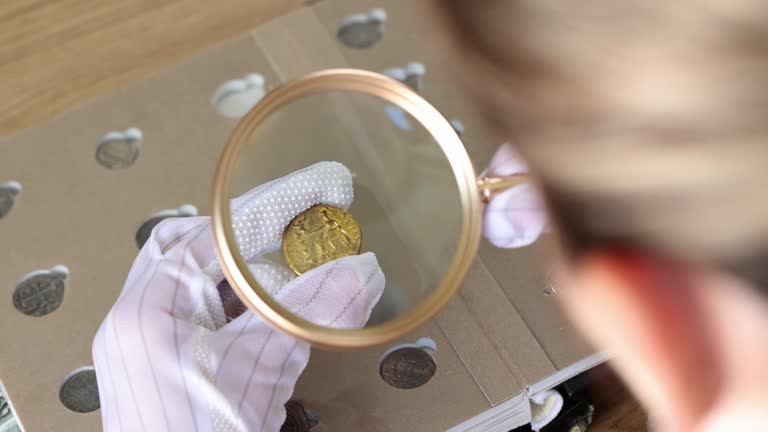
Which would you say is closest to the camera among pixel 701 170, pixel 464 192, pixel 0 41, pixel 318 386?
pixel 701 170

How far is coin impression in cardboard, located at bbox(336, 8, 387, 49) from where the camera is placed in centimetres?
57

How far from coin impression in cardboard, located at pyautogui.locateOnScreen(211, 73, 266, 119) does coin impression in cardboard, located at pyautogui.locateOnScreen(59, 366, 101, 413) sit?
194mm

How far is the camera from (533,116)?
0.63 feet

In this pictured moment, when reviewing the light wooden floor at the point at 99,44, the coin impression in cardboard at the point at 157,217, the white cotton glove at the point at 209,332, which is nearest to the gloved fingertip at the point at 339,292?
the white cotton glove at the point at 209,332

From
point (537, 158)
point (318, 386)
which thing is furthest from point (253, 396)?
point (537, 158)

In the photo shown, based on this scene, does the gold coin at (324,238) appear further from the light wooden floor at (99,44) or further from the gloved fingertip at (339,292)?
the light wooden floor at (99,44)

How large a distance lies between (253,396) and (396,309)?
113 mm

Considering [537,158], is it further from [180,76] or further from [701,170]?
[180,76]

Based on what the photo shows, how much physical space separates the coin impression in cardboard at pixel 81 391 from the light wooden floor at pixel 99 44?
191 millimetres

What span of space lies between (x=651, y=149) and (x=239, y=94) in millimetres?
416

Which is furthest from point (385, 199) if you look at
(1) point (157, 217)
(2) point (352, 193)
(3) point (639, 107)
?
(3) point (639, 107)

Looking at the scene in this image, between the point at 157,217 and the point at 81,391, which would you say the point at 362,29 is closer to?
the point at 157,217

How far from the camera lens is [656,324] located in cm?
22

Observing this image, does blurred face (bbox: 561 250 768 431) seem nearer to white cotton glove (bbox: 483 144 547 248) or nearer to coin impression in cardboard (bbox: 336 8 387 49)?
white cotton glove (bbox: 483 144 547 248)
